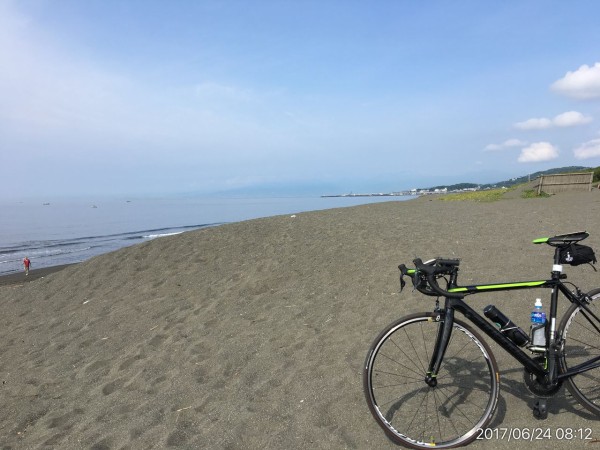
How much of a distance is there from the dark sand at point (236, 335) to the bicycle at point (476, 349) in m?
0.30

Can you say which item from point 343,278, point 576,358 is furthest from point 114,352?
point 576,358

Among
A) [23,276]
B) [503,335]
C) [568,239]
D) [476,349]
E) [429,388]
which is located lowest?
[23,276]

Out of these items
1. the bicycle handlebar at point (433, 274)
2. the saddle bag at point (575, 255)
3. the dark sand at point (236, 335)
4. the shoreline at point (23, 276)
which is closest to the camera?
the bicycle handlebar at point (433, 274)

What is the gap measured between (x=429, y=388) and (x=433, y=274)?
161 cm

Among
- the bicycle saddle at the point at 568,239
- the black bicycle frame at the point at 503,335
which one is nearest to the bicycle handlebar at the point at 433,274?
the black bicycle frame at the point at 503,335

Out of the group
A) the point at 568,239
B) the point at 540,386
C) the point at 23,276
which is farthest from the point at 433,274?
the point at 23,276

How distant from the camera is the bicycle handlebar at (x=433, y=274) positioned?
10.1ft

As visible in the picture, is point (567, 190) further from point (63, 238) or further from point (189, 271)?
point (63, 238)

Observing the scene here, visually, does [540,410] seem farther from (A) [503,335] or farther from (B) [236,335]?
(B) [236,335]

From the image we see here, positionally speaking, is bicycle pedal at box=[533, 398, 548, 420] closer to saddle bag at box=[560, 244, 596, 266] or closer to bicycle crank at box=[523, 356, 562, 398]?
bicycle crank at box=[523, 356, 562, 398]

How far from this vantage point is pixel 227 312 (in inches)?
298

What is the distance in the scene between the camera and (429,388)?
3980 millimetres

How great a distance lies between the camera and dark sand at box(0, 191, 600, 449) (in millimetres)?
4055

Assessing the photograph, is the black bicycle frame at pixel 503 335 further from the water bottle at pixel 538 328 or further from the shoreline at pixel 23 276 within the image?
the shoreline at pixel 23 276
